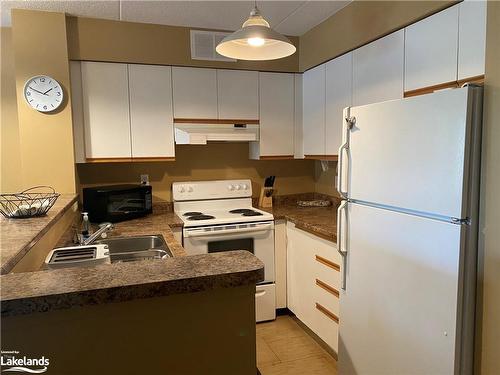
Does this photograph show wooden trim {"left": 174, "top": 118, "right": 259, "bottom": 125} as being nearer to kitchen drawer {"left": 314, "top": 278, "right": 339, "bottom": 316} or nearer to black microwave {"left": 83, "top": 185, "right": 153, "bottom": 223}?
black microwave {"left": 83, "top": 185, "right": 153, "bottom": 223}

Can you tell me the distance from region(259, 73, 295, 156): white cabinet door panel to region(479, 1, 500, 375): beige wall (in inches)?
79.0

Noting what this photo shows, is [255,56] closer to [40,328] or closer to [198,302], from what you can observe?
[198,302]

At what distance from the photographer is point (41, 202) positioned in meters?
1.73

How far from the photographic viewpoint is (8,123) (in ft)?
9.38

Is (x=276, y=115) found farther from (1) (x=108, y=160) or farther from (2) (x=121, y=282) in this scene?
(2) (x=121, y=282)

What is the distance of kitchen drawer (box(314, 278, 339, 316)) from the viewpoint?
2.41 m

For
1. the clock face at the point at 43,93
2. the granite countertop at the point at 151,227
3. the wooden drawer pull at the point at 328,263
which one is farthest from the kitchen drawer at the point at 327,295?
the clock face at the point at 43,93

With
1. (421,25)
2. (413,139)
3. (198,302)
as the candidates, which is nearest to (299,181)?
(421,25)

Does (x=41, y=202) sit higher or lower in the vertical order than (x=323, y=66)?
lower

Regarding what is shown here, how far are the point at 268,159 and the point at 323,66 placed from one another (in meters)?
0.94

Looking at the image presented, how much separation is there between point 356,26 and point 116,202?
2203 mm

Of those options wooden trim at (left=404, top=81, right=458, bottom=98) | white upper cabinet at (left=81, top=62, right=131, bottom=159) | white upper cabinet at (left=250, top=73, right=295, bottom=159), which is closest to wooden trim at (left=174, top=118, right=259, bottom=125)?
white upper cabinet at (left=250, top=73, right=295, bottom=159)

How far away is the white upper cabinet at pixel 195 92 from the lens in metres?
3.00

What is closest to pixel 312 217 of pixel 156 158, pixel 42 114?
pixel 156 158
